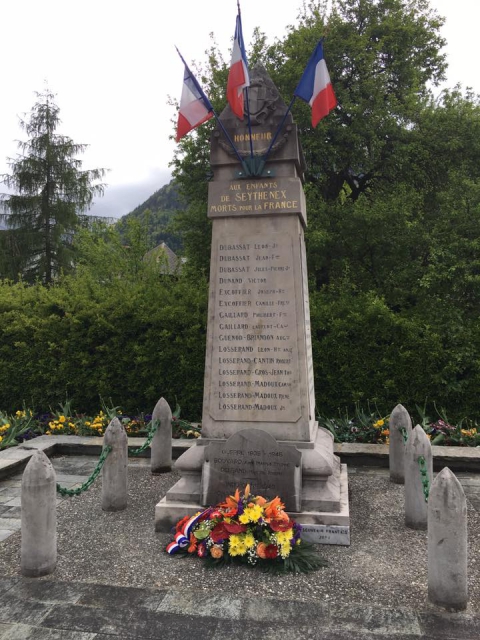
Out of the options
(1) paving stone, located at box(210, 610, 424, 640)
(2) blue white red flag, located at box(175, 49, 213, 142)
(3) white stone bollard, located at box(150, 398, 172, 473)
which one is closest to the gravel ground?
(1) paving stone, located at box(210, 610, 424, 640)

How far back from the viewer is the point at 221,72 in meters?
15.6

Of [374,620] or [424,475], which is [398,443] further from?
[374,620]

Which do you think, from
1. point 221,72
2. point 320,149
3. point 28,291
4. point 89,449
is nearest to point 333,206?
point 320,149

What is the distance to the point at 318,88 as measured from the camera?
17.2 ft

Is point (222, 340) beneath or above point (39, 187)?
beneath

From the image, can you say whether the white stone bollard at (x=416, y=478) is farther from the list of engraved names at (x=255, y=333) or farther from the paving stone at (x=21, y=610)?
the paving stone at (x=21, y=610)

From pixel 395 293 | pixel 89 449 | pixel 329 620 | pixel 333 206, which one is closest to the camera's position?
pixel 329 620

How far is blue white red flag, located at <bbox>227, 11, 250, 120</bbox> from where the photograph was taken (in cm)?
485

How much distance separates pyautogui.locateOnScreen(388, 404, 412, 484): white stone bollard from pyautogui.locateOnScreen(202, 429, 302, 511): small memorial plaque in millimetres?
2095

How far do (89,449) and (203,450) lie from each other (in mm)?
3524

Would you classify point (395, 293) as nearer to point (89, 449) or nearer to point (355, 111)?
point (355, 111)

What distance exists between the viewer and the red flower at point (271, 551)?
407 cm

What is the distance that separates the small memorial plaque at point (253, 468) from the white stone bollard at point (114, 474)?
110cm

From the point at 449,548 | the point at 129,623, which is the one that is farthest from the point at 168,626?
the point at 449,548
